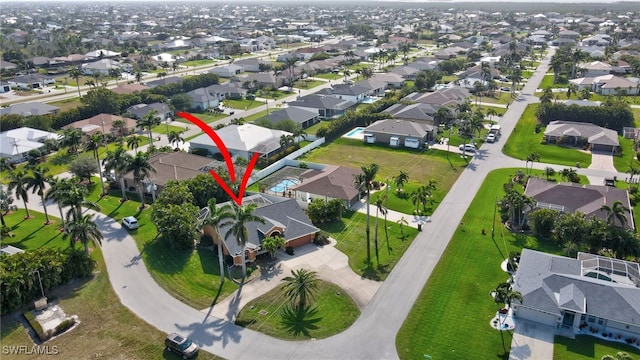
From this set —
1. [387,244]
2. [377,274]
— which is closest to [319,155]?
[387,244]

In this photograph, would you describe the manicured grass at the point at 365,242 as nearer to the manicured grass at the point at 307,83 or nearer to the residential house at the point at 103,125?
the residential house at the point at 103,125

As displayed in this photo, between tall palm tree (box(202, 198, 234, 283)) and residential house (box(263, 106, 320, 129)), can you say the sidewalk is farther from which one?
residential house (box(263, 106, 320, 129))

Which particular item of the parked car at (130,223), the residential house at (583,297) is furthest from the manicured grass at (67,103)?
the residential house at (583,297)

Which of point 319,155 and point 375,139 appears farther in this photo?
point 375,139

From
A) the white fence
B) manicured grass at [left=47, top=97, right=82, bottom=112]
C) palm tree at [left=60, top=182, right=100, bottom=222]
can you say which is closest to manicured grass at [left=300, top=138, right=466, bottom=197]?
the white fence

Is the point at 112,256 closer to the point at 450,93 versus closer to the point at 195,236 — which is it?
the point at 195,236

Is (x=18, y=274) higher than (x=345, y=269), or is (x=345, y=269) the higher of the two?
(x=18, y=274)

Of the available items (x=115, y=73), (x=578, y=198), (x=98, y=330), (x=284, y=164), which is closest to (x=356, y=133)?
(x=284, y=164)
